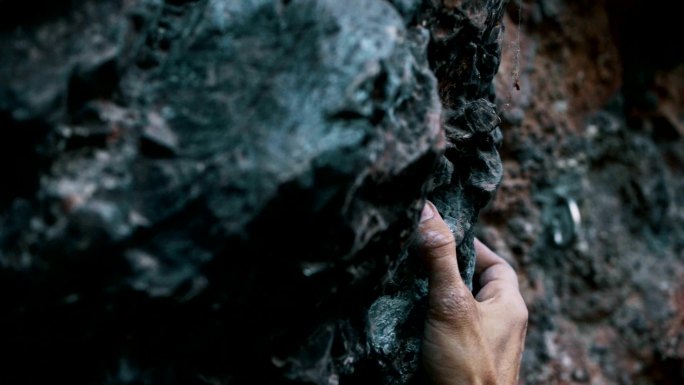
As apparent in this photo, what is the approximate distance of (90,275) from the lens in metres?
0.59

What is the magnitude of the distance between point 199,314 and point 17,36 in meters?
0.31

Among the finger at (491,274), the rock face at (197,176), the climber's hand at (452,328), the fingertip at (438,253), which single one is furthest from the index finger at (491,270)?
the rock face at (197,176)

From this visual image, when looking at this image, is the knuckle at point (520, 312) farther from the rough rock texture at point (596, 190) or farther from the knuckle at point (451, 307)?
the rough rock texture at point (596, 190)

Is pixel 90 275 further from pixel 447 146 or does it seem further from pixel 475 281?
pixel 475 281

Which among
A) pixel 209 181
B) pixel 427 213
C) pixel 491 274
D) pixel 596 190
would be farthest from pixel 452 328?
pixel 596 190

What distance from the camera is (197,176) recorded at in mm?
605

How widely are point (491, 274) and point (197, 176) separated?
64 cm

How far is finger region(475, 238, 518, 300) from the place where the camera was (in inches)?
41.0

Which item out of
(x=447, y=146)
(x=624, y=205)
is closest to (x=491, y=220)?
(x=624, y=205)

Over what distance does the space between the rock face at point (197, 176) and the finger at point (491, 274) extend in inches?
15.0

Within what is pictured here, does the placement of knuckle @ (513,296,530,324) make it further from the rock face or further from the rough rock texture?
the rough rock texture

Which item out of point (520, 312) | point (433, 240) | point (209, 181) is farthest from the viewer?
point (520, 312)

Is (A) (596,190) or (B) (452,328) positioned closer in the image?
(B) (452,328)

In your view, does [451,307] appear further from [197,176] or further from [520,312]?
[197,176]
